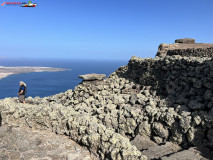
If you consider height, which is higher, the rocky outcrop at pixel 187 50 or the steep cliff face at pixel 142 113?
the rocky outcrop at pixel 187 50

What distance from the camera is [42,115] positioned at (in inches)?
458

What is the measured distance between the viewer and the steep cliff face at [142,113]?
936 centimetres

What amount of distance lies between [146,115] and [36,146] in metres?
7.74

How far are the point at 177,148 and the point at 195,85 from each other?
5.24 m

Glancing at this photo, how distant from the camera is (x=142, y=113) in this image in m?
12.7

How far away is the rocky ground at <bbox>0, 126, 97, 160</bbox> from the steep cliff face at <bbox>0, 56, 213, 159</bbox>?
0.52m

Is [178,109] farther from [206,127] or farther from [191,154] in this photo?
[191,154]

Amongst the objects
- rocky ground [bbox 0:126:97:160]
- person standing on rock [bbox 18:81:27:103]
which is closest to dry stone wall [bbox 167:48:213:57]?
rocky ground [bbox 0:126:97:160]

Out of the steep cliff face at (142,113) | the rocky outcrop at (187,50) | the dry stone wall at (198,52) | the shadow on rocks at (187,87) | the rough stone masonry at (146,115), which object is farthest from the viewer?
the rocky outcrop at (187,50)

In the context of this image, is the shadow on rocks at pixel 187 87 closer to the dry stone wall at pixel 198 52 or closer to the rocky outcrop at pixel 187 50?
the dry stone wall at pixel 198 52

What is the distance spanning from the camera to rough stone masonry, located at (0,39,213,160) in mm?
8992

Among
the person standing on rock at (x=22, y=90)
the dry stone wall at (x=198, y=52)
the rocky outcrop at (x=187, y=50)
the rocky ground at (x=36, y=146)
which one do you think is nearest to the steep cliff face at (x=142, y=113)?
the rocky ground at (x=36, y=146)

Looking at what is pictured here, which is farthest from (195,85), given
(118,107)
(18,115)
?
(18,115)

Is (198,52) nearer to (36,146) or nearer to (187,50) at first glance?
(187,50)
